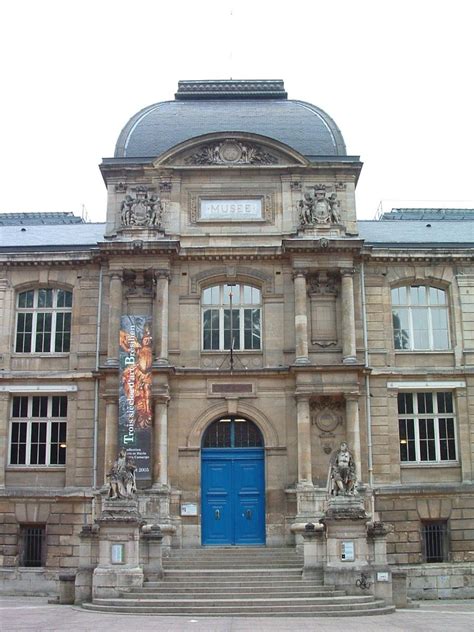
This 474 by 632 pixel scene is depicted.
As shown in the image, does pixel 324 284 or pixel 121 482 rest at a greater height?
pixel 324 284

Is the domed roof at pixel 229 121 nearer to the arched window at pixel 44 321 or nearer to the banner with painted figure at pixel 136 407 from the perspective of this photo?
the arched window at pixel 44 321

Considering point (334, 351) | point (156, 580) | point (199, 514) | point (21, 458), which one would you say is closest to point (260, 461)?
point (199, 514)

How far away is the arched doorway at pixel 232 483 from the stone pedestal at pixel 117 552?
16.4ft

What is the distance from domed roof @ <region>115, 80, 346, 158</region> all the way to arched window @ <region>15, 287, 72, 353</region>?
5548 millimetres

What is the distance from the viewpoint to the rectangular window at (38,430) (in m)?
28.5

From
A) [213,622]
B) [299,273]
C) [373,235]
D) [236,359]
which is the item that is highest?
[373,235]

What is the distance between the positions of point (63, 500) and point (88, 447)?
1846mm

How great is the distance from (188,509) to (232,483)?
5.54 ft

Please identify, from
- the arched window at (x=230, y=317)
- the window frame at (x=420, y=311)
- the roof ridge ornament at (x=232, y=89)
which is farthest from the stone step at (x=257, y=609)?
the roof ridge ornament at (x=232, y=89)

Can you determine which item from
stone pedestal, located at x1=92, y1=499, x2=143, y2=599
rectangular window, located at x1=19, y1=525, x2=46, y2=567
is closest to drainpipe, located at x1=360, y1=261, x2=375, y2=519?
stone pedestal, located at x1=92, y1=499, x2=143, y2=599

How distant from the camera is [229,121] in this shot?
30.9 meters

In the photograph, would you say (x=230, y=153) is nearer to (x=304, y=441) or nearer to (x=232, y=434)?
(x=232, y=434)

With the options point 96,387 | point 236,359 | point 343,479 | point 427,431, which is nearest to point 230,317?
point 236,359

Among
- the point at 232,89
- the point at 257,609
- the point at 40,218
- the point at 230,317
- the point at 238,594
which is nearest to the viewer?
the point at 257,609
